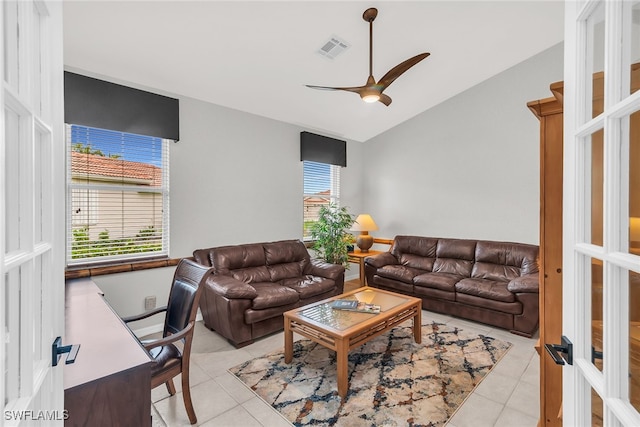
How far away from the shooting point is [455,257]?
14.2ft

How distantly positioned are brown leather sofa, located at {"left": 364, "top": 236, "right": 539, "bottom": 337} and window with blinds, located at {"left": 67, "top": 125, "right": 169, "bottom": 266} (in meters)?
2.98

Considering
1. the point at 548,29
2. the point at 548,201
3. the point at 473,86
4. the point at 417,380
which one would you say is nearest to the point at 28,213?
the point at 548,201

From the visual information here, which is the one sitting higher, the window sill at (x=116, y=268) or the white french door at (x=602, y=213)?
the white french door at (x=602, y=213)

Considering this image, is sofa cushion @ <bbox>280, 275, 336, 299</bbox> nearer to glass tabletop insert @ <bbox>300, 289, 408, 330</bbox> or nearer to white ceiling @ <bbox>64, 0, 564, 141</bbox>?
glass tabletop insert @ <bbox>300, 289, 408, 330</bbox>

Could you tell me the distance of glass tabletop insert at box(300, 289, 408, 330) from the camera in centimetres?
243

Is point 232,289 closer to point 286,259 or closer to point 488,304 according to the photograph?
point 286,259

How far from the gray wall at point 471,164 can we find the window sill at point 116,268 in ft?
12.1

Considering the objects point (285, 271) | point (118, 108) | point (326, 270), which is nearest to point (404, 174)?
point (326, 270)

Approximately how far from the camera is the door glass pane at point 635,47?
605 millimetres

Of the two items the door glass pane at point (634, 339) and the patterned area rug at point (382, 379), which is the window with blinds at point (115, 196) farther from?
the door glass pane at point (634, 339)

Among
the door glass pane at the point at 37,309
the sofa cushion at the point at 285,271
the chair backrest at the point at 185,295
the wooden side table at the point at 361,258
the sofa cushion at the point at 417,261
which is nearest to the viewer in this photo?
the door glass pane at the point at 37,309

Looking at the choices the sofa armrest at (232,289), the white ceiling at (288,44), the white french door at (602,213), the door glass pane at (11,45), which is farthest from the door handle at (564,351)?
the white ceiling at (288,44)

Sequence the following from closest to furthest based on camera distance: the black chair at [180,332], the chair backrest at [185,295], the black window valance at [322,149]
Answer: the black chair at [180,332] → the chair backrest at [185,295] → the black window valance at [322,149]

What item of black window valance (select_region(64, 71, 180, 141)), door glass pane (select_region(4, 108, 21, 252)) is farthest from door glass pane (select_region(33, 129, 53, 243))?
black window valance (select_region(64, 71, 180, 141))
